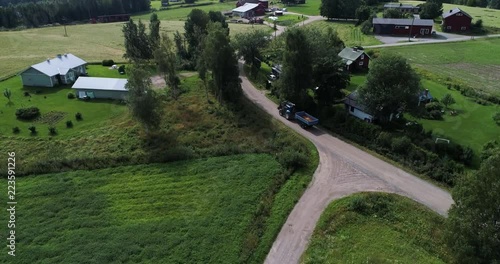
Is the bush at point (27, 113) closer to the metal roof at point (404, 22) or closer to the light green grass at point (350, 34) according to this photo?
the light green grass at point (350, 34)

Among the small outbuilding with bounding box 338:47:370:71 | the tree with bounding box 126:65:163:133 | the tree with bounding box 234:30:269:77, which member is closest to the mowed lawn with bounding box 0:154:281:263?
the tree with bounding box 126:65:163:133

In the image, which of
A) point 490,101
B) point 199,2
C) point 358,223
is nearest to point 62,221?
point 358,223

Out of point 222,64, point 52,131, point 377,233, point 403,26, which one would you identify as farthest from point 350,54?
point 52,131

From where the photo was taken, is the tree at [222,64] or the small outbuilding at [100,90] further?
the small outbuilding at [100,90]

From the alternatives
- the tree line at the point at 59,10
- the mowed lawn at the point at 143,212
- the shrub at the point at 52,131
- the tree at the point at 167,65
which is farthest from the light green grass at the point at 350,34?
the tree line at the point at 59,10

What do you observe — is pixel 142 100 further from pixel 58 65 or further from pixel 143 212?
pixel 58 65
